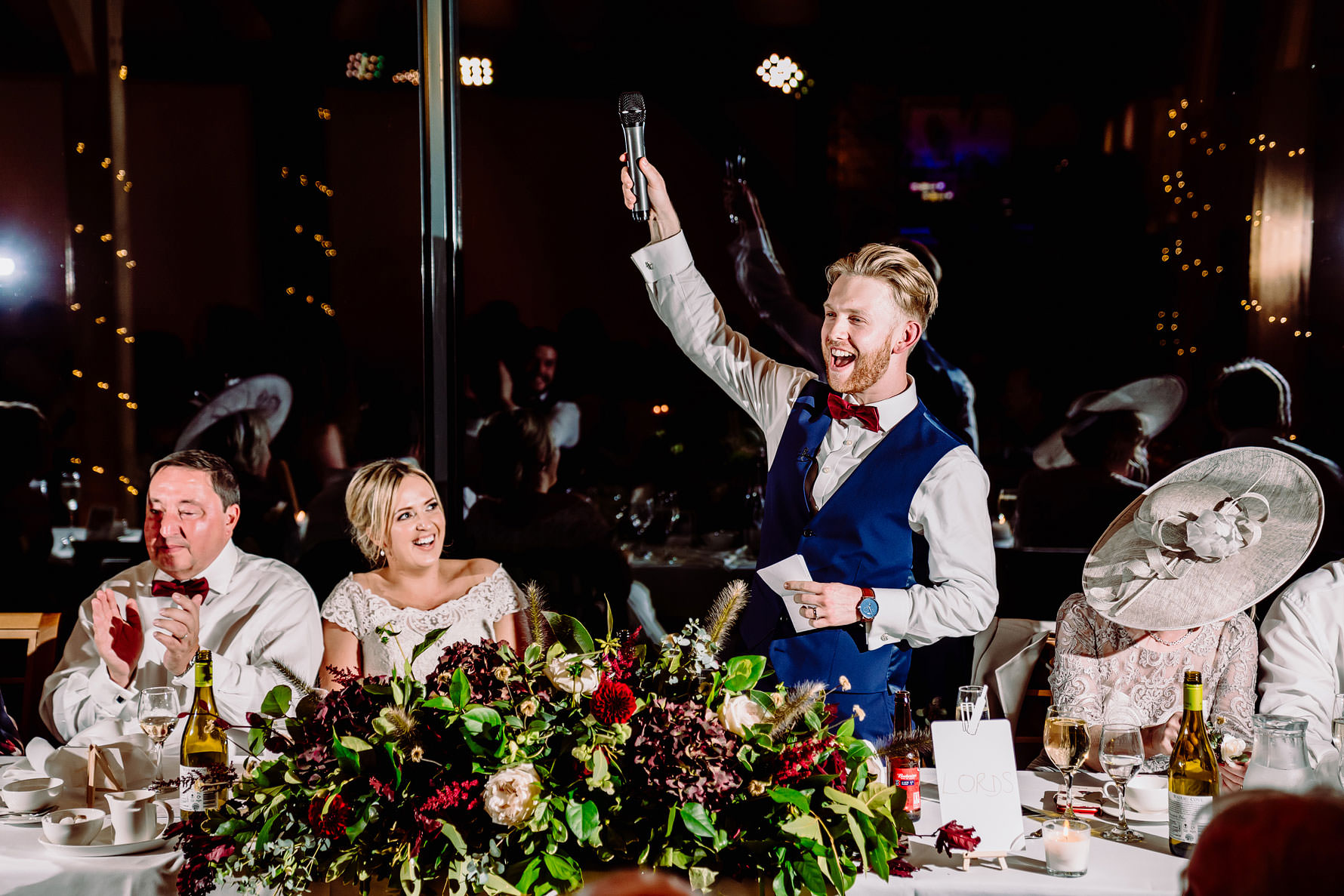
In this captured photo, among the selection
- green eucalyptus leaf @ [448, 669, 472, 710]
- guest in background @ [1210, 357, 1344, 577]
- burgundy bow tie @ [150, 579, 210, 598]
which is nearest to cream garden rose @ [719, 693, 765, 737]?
green eucalyptus leaf @ [448, 669, 472, 710]

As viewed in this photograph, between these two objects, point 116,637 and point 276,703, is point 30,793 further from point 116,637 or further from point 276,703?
point 116,637

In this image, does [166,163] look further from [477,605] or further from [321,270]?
[477,605]

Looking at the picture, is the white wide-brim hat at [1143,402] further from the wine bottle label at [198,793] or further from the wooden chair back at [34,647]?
the wooden chair back at [34,647]

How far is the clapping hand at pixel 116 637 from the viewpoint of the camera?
8.70 ft

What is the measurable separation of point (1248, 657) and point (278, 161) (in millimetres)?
2874

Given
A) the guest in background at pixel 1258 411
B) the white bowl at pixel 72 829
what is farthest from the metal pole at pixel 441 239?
the guest in background at pixel 1258 411

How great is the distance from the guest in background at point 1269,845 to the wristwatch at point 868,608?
1.69 m

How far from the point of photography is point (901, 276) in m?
2.68

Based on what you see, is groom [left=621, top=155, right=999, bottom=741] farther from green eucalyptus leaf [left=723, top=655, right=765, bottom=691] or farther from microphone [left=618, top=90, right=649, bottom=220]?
green eucalyptus leaf [left=723, top=655, right=765, bottom=691]

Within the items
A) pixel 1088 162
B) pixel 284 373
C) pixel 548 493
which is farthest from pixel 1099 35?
pixel 284 373

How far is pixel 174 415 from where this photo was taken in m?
3.13

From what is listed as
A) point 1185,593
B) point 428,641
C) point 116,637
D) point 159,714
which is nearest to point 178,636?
point 116,637

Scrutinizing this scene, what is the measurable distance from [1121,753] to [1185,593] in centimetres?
86

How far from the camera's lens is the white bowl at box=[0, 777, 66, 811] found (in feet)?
5.66
